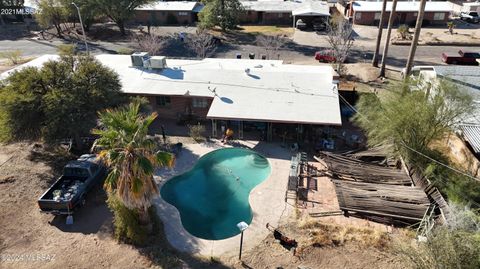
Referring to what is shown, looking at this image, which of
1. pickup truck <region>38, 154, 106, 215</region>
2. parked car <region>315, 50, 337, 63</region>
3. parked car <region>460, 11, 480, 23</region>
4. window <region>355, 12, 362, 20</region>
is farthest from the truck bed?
parked car <region>460, 11, 480, 23</region>

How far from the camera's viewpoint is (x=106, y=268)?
17484mm

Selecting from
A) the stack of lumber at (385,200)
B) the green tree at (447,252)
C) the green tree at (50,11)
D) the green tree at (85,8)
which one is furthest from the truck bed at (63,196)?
the green tree at (50,11)

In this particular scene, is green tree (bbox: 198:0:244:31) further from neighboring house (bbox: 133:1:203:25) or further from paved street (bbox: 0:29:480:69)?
neighboring house (bbox: 133:1:203:25)

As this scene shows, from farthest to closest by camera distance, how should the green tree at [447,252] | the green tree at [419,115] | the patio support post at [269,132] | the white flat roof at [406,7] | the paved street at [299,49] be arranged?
1. the white flat roof at [406,7]
2. the paved street at [299,49]
3. the patio support post at [269,132]
4. the green tree at [419,115]
5. the green tree at [447,252]

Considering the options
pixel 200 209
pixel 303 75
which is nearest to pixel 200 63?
pixel 303 75

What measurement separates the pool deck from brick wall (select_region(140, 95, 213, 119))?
4.51 metres

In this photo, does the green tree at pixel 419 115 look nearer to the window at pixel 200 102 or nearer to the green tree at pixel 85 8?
the window at pixel 200 102

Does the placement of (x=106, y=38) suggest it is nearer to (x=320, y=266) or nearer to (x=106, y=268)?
(x=106, y=268)

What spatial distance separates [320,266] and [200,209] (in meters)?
Answer: 8.25

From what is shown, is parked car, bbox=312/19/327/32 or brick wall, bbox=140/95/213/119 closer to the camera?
brick wall, bbox=140/95/213/119

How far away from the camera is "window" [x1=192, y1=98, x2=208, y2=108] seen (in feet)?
103

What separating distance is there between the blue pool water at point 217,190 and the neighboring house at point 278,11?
4111 cm

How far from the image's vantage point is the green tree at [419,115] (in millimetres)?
21781

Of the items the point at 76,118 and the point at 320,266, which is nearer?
the point at 320,266
